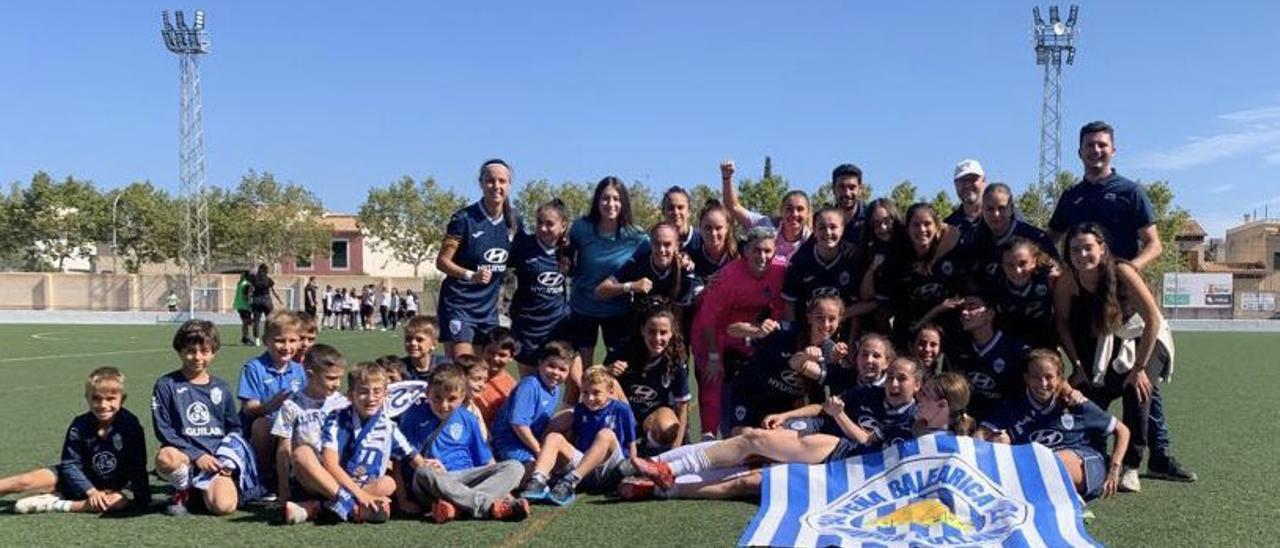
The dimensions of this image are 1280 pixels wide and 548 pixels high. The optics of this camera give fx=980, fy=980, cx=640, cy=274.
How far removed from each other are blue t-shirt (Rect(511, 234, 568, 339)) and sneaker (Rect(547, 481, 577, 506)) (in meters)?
1.62

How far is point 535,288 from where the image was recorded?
259 inches

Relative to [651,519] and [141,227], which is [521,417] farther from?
[141,227]

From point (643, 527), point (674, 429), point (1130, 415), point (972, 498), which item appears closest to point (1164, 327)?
point (1130, 415)

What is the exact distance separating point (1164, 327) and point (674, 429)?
9.75 ft

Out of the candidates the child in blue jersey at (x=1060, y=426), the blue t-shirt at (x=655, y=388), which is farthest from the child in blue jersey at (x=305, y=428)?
the child in blue jersey at (x=1060, y=426)

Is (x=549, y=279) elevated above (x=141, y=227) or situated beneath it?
situated beneath

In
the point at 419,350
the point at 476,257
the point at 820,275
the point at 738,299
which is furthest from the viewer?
the point at 476,257

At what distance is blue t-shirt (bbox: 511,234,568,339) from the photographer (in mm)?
6578

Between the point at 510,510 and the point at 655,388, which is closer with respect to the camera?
the point at 510,510

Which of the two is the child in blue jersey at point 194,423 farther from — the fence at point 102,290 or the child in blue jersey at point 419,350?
the fence at point 102,290

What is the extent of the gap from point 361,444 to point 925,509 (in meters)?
2.77

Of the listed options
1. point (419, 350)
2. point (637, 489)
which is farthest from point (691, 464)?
point (419, 350)

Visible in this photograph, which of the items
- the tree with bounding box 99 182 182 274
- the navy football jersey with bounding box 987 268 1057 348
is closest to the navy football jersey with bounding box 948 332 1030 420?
the navy football jersey with bounding box 987 268 1057 348

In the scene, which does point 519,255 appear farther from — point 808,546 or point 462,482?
point 808,546
